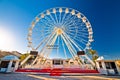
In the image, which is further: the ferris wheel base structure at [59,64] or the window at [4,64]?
the ferris wheel base structure at [59,64]

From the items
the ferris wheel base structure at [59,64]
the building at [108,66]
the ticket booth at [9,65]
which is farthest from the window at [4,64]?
the building at [108,66]

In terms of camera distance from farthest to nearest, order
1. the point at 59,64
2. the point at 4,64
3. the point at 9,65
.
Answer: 1. the point at 59,64
2. the point at 4,64
3. the point at 9,65

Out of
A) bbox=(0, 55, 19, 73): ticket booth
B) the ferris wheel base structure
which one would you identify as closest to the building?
the ferris wheel base structure

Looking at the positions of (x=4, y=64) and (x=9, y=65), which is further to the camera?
(x=4, y=64)

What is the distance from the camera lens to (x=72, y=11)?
2672 centimetres

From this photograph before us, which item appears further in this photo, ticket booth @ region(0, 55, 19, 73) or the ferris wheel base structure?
the ferris wheel base structure

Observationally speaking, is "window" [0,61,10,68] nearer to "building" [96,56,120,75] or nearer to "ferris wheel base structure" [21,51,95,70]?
"ferris wheel base structure" [21,51,95,70]

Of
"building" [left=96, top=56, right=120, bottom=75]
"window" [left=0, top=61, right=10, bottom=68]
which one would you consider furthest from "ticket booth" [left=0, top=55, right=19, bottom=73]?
"building" [left=96, top=56, right=120, bottom=75]

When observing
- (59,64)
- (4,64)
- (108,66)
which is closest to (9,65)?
(4,64)

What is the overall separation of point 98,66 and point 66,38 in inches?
404

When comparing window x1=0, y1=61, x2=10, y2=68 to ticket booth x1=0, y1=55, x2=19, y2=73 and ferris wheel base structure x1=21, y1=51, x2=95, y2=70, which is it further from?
ferris wheel base structure x1=21, y1=51, x2=95, y2=70

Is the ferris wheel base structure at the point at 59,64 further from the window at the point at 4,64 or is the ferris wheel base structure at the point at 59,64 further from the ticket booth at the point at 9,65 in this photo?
the window at the point at 4,64

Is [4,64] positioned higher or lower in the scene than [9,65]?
higher

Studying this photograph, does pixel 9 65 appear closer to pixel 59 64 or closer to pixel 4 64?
pixel 4 64
